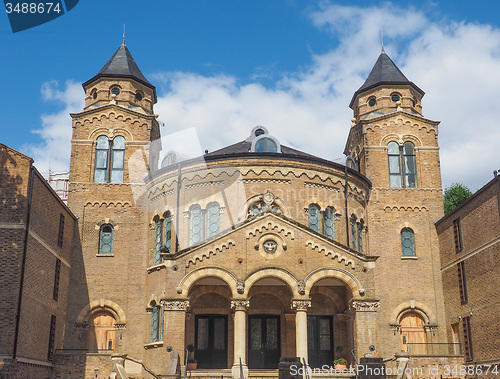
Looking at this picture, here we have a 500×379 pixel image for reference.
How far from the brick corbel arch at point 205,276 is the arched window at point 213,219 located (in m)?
5.00

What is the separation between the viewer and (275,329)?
28688mm

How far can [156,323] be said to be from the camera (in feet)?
95.7

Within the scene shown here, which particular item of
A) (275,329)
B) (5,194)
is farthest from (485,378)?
(5,194)

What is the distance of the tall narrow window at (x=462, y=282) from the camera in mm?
29016

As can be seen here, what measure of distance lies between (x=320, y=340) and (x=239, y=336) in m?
6.64

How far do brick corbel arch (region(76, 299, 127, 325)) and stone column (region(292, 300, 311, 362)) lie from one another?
34.5ft

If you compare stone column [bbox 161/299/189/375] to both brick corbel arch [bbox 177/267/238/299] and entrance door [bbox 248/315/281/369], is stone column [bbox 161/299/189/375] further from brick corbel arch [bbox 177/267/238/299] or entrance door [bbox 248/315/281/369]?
entrance door [bbox 248/315/281/369]

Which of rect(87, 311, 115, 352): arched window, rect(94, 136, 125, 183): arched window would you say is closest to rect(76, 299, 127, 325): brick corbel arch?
rect(87, 311, 115, 352): arched window

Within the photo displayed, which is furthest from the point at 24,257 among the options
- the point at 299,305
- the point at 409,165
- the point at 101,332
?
the point at 409,165

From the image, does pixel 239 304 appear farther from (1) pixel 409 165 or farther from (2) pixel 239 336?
(1) pixel 409 165

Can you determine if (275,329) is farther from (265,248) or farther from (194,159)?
(194,159)

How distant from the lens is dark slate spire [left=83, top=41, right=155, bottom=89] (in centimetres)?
3578

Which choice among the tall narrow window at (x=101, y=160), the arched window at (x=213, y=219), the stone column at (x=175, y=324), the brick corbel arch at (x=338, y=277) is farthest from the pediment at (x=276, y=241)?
the tall narrow window at (x=101, y=160)

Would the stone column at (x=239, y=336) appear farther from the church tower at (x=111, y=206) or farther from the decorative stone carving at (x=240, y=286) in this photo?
the church tower at (x=111, y=206)
